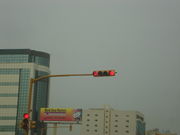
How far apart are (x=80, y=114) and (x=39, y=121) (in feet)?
53.8

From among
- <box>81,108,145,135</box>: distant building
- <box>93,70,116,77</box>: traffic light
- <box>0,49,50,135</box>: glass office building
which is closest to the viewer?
<box>93,70,116,77</box>: traffic light

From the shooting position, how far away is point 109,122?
166 meters

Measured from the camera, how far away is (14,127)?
160125mm

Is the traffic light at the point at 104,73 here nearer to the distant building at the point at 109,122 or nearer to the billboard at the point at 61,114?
the billboard at the point at 61,114

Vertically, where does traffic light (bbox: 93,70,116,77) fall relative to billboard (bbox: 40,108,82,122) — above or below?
above

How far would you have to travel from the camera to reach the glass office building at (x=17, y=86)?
161 m

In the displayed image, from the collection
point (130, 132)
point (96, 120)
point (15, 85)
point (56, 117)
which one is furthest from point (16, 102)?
point (130, 132)

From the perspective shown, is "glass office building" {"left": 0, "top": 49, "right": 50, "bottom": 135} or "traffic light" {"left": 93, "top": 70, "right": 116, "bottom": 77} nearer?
"traffic light" {"left": 93, "top": 70, "right": 116, "bottom": 77}

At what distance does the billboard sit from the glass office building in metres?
6.56

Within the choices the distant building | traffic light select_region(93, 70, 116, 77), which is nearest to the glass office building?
the distant building

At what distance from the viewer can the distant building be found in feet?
527

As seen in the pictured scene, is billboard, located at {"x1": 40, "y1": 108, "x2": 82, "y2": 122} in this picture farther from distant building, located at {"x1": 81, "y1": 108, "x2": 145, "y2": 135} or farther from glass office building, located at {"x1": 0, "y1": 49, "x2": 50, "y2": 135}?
glass office building, located at {"x1": 0, "y1": 49, "x2": 50, "y2": 135}

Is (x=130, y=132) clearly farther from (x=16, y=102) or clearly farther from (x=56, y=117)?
(x=16, y=102)

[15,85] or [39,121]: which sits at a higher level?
[15,85]
